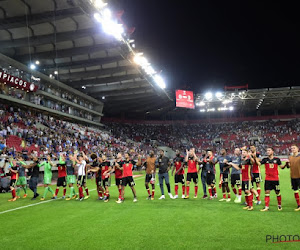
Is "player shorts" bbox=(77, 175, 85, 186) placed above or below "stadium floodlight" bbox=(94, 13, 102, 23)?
below

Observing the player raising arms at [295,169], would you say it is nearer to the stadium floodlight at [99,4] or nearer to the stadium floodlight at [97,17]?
the stadium floodlight at [97,17]

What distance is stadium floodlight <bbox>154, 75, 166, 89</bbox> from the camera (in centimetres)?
3481

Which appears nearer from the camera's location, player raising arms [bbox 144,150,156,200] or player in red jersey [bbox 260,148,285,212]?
player in red jersey [bbox 260,148,285,212]

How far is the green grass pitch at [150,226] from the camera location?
5.09 m

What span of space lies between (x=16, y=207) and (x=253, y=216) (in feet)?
30.9

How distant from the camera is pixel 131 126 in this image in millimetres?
58688

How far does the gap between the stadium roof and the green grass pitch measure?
1562 cm

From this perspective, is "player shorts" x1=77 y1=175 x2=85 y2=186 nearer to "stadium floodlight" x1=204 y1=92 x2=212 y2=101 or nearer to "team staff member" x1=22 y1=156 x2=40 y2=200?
"team staff member" x1=22 y1=156 x2=40 y2=200

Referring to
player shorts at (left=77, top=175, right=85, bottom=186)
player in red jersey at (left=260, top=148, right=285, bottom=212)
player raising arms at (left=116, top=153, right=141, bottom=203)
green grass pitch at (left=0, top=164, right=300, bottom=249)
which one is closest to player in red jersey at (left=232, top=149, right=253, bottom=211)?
green grass pitch at (left=0, top=164, right=300, bottom=249)

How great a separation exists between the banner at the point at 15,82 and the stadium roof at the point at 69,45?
2924 mm

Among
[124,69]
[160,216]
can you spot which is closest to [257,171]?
[160,216]

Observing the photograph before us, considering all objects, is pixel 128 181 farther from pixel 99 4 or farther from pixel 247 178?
pixel 99 4

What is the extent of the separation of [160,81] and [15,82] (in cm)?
1976

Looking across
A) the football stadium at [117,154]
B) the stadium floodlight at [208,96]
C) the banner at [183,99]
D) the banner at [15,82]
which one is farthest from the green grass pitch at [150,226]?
the stadium floodlight at [208,96]
